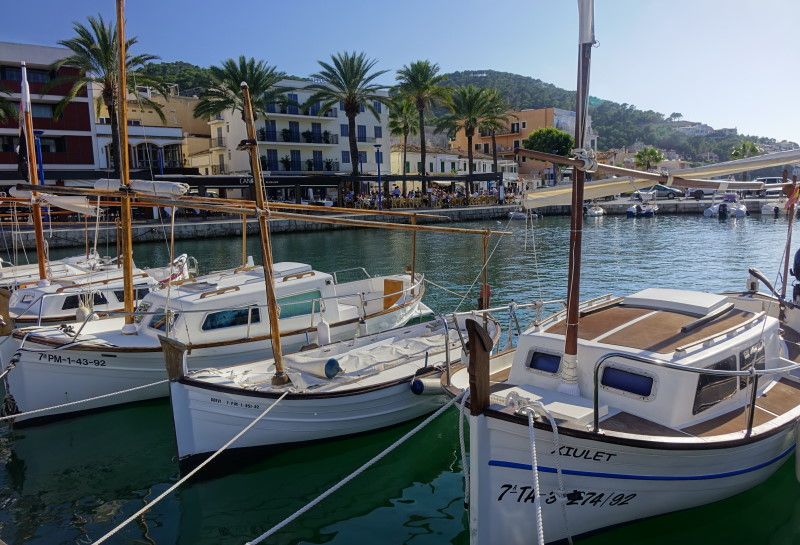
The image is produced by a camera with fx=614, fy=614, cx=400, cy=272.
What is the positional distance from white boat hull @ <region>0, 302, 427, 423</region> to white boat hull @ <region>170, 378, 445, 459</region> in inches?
135

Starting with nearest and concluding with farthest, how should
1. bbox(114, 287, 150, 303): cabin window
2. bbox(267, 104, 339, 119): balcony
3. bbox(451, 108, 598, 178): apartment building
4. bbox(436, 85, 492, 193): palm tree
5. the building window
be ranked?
bbox(114, 287, 150, 303): cabin window
the building window
bbox(436, 85, 492, 193): palm tree
bbox(267, 104, 339, 119): balcony
bbox(451, 108, 598, 178): apartment building

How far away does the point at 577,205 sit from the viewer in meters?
8.06

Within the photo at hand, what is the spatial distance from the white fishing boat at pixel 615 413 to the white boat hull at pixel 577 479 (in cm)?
2

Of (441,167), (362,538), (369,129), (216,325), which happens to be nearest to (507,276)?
(216,325)

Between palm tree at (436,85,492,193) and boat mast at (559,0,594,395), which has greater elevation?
palm tree at (436,85,492,193)

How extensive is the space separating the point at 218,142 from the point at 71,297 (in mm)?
55473

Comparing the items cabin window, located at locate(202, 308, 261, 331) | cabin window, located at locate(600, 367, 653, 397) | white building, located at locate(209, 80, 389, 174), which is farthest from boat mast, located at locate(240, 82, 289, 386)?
white building, located at locate(209, 80, 389, 174)

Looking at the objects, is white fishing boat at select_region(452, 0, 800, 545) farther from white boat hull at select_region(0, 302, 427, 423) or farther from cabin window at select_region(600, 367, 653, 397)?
white boat hull at select_region(0, 302, 427, 423)

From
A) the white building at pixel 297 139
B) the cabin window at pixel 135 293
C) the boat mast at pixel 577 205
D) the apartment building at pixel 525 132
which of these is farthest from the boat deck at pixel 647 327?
the apartment building at pixel 525 132

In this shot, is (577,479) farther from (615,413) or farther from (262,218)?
(262,218)

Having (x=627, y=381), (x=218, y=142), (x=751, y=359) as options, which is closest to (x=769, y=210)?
(x=218, y=142)

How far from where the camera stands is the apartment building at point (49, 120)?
2026 inches

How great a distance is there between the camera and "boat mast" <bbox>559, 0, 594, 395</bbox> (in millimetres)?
7773

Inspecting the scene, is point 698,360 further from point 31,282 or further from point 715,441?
point 31,282
